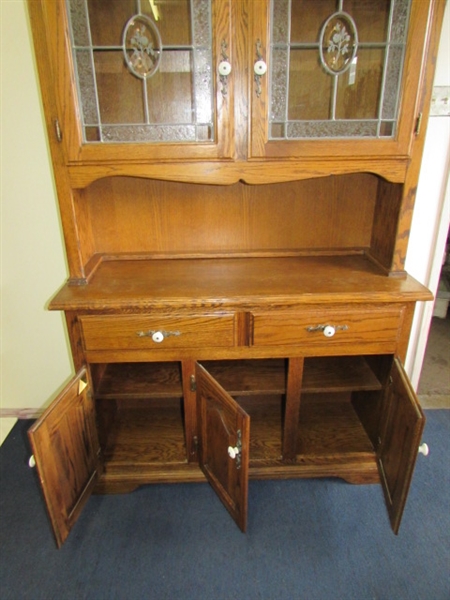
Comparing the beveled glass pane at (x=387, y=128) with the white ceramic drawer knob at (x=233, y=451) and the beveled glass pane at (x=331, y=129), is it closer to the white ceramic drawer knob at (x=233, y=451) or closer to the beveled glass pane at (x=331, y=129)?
the beveled glass pane at (x=331, y=129)

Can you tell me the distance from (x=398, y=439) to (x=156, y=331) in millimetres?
868

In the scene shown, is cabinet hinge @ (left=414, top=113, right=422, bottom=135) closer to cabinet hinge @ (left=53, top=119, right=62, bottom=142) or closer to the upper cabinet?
the upper cabinet

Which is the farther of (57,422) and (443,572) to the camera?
(443,572)

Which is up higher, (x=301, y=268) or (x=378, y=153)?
(x=378, y=153)

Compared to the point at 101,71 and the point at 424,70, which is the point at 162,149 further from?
the point at 424,70

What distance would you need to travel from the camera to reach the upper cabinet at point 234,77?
1.11 meters

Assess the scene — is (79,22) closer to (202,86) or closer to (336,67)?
(202,86)

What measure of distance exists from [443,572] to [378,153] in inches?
54.7

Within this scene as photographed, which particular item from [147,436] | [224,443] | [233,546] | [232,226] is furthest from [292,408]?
[232,226]

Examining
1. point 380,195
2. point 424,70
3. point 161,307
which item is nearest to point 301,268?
point 380,195

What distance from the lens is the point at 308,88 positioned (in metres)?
1.22

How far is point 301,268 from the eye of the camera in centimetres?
148

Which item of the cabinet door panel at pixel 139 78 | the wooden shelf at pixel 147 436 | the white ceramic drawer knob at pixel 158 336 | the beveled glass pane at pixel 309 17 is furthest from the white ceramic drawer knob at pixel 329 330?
the beveled glass pane at pixel 309 17

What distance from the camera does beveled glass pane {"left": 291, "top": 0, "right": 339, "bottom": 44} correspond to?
113cm
